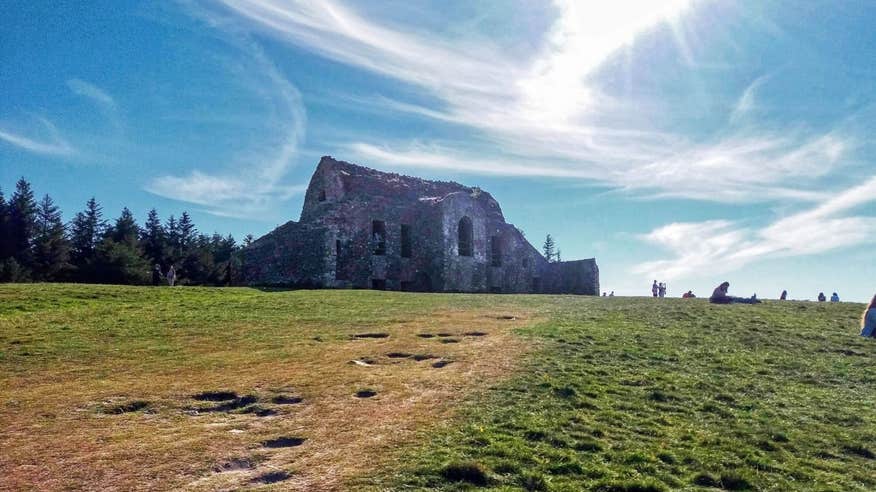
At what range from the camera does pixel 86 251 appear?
2149 inches

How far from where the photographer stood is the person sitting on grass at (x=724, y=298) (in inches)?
1145

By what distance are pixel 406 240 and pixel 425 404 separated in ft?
106

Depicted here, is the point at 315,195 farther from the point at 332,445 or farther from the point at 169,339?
the point at 332,445

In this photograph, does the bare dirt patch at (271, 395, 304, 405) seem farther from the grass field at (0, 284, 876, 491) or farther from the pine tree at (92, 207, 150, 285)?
the pine tree at (92, 207, 150, 285)

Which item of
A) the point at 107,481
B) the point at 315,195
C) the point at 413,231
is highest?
the point at 315,195

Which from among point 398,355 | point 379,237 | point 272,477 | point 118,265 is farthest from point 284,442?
point 118,265

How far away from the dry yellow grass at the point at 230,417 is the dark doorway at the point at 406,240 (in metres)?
26.4

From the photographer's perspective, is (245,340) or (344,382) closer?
(344,382)

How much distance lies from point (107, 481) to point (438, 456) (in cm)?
396

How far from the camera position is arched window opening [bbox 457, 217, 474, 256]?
1705 inches

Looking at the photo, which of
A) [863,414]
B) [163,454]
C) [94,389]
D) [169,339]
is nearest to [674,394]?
[863,414]

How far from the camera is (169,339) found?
1644cm

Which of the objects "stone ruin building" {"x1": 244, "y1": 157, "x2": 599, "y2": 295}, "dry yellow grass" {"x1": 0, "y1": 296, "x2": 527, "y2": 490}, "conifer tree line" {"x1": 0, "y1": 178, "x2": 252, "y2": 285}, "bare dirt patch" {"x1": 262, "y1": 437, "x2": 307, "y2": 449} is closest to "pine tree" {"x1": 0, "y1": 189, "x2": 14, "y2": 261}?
"conifer tree line" {"x1": 0, "y1": 178, "x2": 252, "y2": 285}

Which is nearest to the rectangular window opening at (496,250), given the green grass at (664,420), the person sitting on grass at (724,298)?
the person sitting on grass at (724,298)
